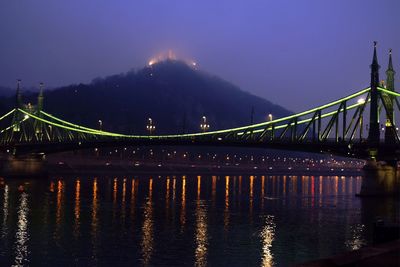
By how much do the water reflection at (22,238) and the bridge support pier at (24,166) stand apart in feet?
158

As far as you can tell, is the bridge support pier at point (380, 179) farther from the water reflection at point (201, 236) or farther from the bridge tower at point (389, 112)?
the water reflection at point (201, 236)

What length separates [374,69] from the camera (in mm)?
79750

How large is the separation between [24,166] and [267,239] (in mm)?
71924

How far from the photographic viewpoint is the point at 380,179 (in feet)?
237

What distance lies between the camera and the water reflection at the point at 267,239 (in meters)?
30.2

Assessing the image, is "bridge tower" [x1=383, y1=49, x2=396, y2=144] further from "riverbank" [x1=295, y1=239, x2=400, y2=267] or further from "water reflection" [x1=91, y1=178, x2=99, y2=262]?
"riverbank" [x1=295, y1=239, x2=400, y2=267]

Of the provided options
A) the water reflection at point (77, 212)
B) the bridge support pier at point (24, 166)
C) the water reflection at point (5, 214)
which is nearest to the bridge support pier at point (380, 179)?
the water reflection at point (77, 212)

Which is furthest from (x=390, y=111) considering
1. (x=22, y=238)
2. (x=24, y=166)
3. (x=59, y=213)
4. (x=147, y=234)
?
(x=22, y=238)

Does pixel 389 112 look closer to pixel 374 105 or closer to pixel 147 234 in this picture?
pixel 374 105

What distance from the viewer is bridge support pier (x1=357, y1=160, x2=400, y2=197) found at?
7181 centimetres

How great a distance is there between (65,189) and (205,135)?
2815 centimetres

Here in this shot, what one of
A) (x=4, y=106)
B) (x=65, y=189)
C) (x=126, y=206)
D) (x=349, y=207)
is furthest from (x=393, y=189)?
(x=4, y=106)

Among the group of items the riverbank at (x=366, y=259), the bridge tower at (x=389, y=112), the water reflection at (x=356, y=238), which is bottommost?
the water reflection at (x=356, y=238)

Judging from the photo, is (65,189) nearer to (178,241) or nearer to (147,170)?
(178,241)
